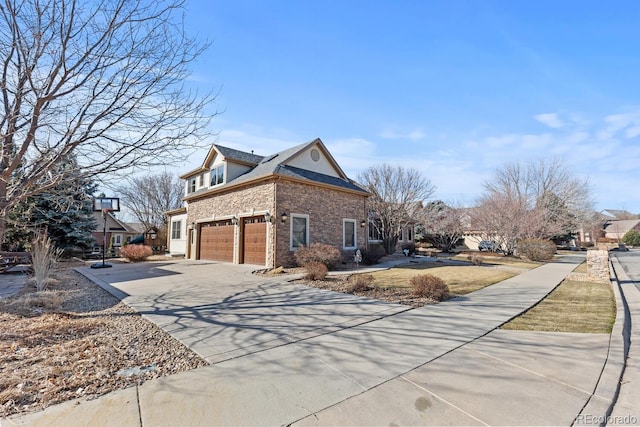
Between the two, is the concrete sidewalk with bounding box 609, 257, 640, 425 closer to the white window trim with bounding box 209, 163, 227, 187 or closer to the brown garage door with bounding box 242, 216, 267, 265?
the brown garage door with bounding box 242, 216, 267, 265

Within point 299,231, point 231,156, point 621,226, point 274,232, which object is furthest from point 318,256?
point 621,226

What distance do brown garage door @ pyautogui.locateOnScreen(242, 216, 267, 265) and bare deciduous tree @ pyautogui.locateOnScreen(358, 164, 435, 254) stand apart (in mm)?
10540

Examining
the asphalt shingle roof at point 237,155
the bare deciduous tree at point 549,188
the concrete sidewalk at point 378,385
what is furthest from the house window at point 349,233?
the bare deciduous tree at point 549,188

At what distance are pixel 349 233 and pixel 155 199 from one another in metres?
29.3

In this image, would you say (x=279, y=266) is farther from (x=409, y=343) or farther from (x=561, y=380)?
(x=561, y=380)

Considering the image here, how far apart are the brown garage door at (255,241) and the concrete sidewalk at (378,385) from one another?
883cm

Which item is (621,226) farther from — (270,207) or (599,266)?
(270,207)

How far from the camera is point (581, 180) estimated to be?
1238 inches

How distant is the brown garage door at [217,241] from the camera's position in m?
16.2

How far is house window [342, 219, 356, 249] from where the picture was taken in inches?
645

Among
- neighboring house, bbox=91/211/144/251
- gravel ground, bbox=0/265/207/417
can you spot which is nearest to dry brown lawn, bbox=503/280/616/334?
gravel ground, bbox=0/265/207/417

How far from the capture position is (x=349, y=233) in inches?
659

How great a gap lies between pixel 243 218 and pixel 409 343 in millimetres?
12230

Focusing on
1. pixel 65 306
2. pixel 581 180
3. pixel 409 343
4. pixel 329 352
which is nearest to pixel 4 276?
pixel 65 306
